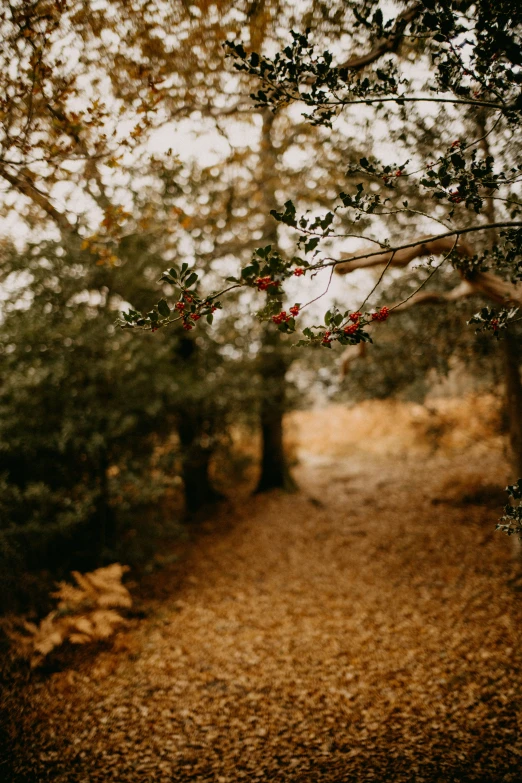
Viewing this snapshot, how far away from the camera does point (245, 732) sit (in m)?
3.69

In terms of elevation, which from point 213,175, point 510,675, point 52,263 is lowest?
point 510,675

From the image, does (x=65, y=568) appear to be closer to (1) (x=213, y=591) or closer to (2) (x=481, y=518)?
(1) (x=213, y=591)

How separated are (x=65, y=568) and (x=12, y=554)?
4.10 ft

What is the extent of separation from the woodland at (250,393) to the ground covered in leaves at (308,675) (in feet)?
0.09

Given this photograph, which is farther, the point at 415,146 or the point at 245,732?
the point at 415,146

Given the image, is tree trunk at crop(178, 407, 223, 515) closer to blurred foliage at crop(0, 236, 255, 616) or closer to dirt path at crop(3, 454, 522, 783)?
blurred foliage at crop(0, 236, 255, 616)

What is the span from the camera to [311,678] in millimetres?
4336

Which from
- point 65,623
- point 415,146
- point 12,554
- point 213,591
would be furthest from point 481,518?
point 12,554

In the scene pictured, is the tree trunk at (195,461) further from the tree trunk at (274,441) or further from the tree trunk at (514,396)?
the tree trunk at (514,396)

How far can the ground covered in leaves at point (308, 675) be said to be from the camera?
337cm

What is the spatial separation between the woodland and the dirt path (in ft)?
0.09

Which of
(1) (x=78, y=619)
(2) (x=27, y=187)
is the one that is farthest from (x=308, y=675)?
(2) (x=27, y=187)

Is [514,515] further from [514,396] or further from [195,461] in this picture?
[195,461]

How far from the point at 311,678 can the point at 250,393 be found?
4.85 m
